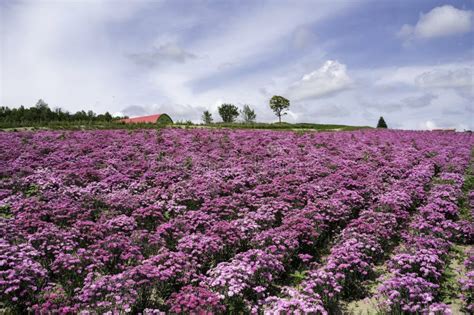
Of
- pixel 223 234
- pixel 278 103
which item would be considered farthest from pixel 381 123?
pixel 223 234

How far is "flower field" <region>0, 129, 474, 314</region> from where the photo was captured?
6605 mm

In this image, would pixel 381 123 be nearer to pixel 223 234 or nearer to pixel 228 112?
pixel 228 112

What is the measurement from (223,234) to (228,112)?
98.8m

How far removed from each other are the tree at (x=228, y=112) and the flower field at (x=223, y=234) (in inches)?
3486

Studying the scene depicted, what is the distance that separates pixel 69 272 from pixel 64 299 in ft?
3.38

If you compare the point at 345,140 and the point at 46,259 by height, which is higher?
the point at 345,140

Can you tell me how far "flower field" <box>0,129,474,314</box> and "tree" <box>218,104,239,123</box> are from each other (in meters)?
88.6

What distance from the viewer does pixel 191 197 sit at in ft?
38.0

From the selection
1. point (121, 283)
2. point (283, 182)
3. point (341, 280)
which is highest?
point (283, 182)

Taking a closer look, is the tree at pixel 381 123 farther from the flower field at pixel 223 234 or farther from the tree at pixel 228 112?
the flower field at pixel 223 234

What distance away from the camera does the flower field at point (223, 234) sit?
661 cm

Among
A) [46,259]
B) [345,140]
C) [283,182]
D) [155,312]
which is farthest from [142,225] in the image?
[345,140]

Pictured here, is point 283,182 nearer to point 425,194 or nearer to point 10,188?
point 425,194

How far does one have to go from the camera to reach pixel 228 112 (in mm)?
106250
